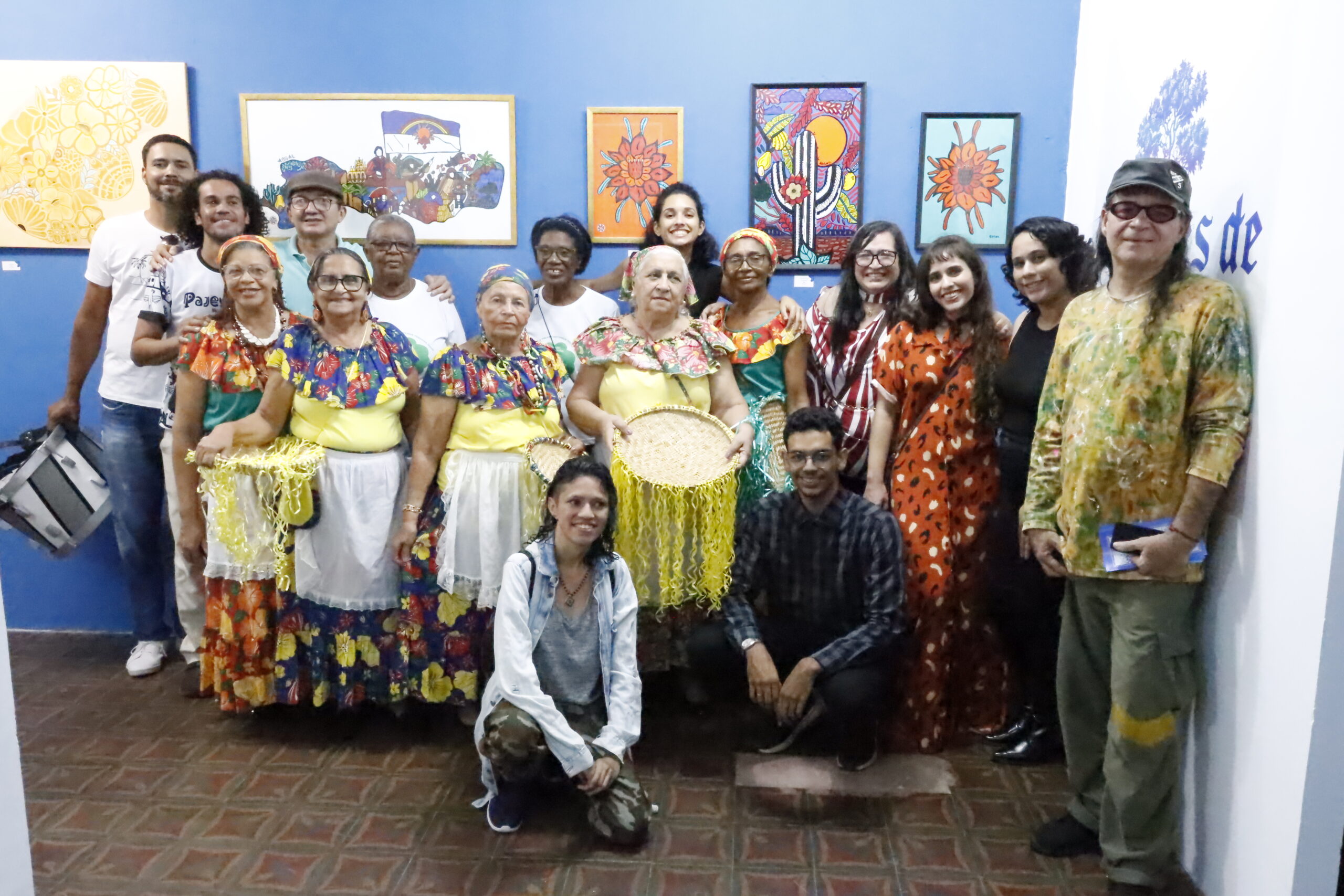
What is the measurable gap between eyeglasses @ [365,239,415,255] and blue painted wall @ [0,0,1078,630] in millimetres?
656

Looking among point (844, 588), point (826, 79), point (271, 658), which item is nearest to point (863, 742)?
point (844, 588)

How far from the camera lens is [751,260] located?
2.99 metres

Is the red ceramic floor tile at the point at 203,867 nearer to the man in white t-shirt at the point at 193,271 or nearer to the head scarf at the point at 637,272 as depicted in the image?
the man in white t-shirt at the point at 193,271

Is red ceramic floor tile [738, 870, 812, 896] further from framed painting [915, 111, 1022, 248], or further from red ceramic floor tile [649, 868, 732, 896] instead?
framed painting [915, 111, 1022, 248]

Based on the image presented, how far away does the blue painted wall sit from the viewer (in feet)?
11.9

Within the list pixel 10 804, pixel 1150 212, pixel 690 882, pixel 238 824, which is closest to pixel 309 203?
pixel 238 824

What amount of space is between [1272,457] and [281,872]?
2.51m

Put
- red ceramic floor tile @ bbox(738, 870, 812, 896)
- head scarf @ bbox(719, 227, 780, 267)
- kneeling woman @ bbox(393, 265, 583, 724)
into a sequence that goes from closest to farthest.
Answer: red ceramic floor tile @ bbox(738, 870, 812, 896)
kneeling woman @ bbox(393, 265, 583, 724)
head scarf @ bbox(719, 227, 780, 267)

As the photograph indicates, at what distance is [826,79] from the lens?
364 centimetres

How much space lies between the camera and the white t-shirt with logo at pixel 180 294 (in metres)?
3.19

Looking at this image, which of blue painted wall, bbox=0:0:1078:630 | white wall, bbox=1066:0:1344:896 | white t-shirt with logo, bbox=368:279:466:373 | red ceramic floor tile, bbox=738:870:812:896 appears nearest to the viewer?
white wall, bbox=1066:0:1344:896

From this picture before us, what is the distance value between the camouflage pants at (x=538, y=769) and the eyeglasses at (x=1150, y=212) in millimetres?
1834

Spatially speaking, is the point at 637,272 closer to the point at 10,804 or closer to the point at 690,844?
the point at 690,844

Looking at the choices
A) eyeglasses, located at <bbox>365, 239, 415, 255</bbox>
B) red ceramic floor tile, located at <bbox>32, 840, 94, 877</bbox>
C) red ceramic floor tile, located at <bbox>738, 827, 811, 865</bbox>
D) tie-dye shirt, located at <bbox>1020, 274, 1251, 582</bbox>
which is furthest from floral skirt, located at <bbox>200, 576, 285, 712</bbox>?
tie-dye shirt, located at <bbox>1020, 274, 1251, 582</bbox>
